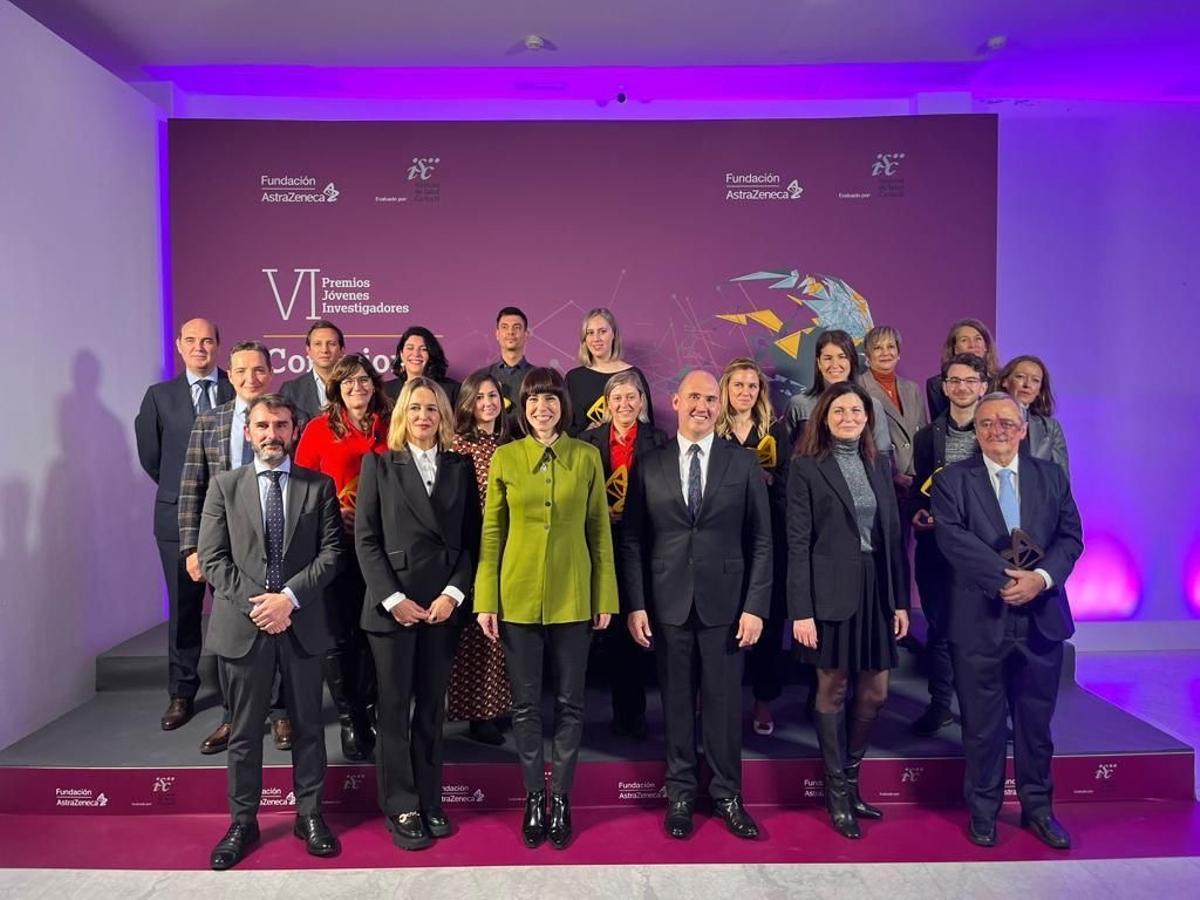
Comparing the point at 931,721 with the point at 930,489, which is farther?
the point at 931,721

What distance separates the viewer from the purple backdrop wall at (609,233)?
5191 millimetres

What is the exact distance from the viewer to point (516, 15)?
14.5 feet

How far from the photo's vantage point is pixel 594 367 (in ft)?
13.4

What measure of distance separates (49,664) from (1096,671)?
6.01 meters

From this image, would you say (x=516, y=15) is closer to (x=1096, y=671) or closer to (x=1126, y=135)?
(x=1126, y=135)

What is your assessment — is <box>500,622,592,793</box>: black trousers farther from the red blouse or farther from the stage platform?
the red blouse

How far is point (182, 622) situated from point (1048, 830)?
382 centimetres

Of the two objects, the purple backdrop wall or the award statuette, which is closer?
the award statuette

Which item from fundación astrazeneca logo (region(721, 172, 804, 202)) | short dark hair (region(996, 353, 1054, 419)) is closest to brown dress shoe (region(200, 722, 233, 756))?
short dark hair (region(996, 353, 1054, 419))

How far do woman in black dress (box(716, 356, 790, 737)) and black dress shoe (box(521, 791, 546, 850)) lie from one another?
112 centimetres

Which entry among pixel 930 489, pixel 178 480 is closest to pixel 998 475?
pixel 930 489

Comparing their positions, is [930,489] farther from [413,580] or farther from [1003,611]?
[413,580]

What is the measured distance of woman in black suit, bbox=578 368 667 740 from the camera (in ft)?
11.1

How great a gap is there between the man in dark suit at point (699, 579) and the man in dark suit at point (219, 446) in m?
1.56
